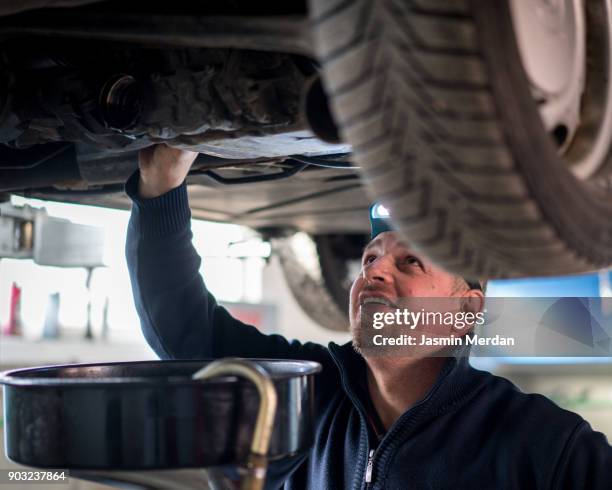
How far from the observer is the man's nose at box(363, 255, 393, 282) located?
1.20m

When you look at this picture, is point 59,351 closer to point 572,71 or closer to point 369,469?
point 369,469

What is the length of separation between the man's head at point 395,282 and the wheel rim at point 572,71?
450 mm

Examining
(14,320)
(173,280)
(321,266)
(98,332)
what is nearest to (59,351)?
(14,320)

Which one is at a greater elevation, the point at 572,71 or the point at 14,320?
the point at 572,71

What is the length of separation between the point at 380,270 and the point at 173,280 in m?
0.34

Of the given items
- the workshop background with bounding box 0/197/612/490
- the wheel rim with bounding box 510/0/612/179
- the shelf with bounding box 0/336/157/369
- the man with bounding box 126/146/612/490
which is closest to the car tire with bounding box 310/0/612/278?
the wheel rim with bounding box 510/0/612/179

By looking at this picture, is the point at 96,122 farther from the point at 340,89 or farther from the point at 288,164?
the point at 340,89

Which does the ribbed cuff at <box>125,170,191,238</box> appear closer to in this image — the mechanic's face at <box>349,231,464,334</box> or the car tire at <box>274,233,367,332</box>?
the mechanic's face at <box>349,231,464,334</box>

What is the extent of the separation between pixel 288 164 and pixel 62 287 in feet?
8.65

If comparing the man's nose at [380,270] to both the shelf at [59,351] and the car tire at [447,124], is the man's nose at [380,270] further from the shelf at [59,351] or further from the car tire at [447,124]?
the shelf at [59,351]

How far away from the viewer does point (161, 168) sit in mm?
1148

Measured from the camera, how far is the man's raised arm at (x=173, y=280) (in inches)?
46.0

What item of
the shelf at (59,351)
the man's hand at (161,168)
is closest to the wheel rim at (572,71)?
the man's hand at (161,168)

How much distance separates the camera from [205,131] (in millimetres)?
938
